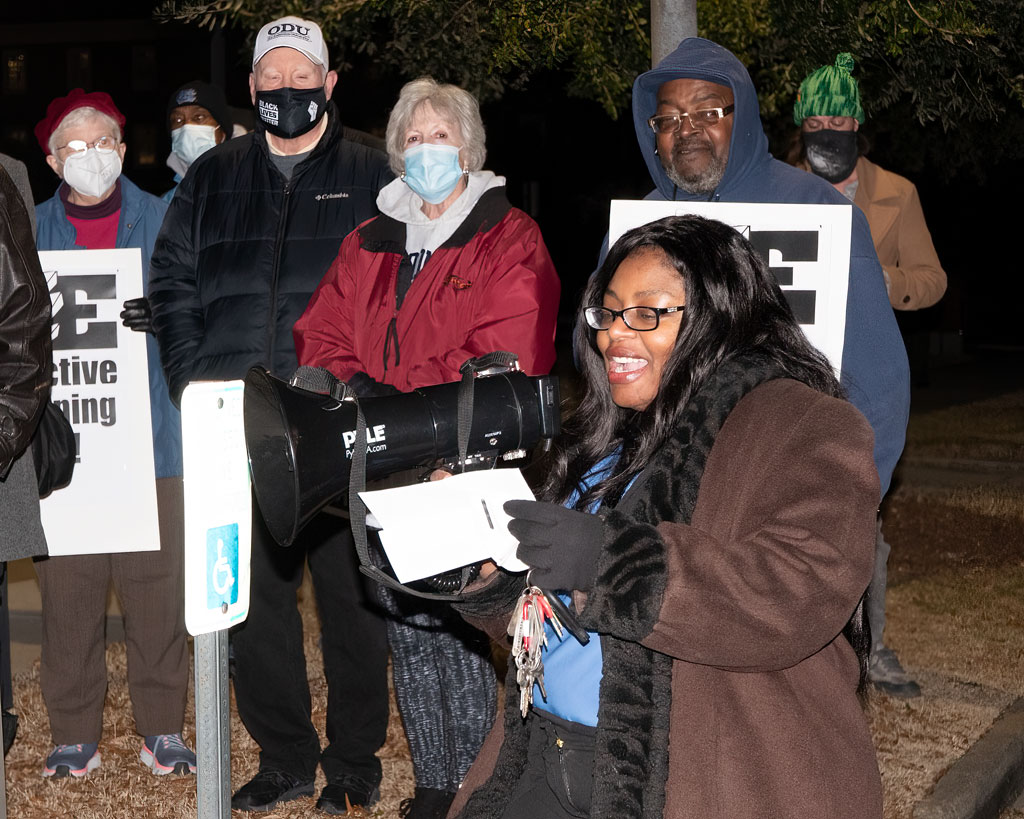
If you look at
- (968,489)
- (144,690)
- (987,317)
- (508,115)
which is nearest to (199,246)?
(144,690)

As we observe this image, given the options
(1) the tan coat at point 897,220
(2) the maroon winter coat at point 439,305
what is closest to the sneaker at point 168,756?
(2) the maroon winter coat at point 439,305

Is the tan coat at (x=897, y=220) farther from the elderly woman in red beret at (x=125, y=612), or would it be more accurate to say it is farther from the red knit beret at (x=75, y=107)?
the red knit beret at (x=75, y=107)

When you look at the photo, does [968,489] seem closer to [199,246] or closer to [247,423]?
[199,246]

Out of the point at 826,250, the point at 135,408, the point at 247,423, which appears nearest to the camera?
the point at 247,423

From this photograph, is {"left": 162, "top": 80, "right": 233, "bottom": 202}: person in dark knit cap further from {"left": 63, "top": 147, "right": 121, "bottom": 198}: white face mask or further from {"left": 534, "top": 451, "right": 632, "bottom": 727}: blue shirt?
{"left": 534, "top": 451, "right": 632, "bottom": 727}: blue shirt

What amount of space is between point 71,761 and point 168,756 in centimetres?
35

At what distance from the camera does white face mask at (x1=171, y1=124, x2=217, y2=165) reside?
5809mm

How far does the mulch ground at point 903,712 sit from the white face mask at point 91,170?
84.7 inches

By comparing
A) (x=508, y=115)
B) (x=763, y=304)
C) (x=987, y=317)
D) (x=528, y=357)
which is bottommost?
(x=987, y=317)

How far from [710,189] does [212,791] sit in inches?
92.0

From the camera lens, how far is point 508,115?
2769 centimetres

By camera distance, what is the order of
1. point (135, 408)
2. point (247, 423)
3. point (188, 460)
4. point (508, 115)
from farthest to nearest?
point (508, 115), point (135, 408), point (247, 423), point (188, 460)

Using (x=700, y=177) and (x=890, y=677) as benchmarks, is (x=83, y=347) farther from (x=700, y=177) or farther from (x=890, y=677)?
(x=890, y=677)

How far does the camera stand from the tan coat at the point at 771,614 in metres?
2.21
